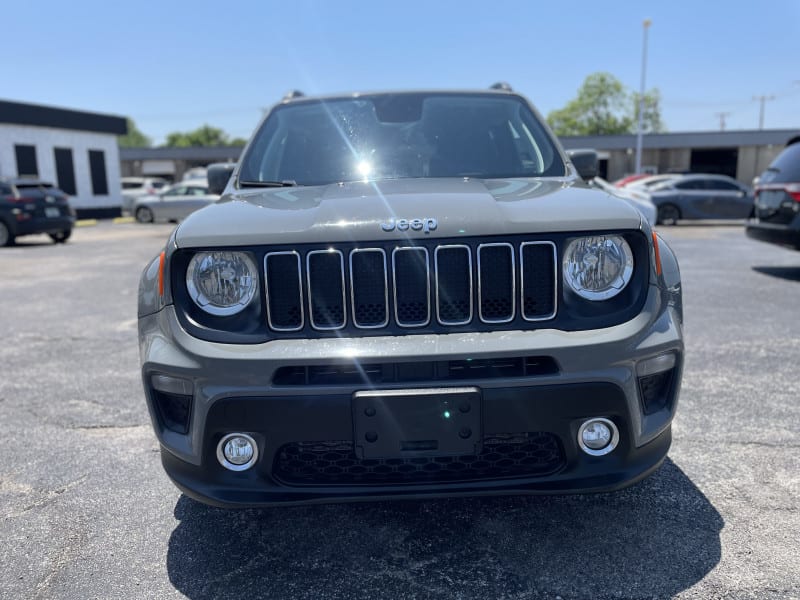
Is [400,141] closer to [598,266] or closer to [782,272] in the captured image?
[598,266]

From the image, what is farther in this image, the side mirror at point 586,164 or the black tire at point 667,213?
the black tire at point 667,213

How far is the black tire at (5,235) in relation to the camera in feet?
47.9

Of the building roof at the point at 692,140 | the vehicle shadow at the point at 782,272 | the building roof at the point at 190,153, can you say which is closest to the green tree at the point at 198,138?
the building roof at the point at 190,153

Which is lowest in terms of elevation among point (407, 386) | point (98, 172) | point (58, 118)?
point (407, 386)

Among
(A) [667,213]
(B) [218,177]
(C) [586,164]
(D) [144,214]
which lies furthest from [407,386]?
(D) [144,214]

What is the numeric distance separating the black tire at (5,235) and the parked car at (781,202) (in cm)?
1519

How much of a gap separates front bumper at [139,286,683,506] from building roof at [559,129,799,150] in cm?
3919

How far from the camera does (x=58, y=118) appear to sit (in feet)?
83.6

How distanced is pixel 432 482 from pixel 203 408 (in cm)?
79

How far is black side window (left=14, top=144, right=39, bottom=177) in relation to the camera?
953 inches

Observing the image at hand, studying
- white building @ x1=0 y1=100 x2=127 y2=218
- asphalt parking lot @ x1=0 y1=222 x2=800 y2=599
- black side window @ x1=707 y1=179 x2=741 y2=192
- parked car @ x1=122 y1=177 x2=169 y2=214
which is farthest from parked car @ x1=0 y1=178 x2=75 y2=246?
black side window @ x1=707 y1=179 x2=741 y2=192

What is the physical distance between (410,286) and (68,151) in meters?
28.6

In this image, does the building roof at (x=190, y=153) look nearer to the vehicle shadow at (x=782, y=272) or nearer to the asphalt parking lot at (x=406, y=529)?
the vehicle shadow at (x=782, y=272)

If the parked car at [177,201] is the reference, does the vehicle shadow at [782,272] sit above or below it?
below
